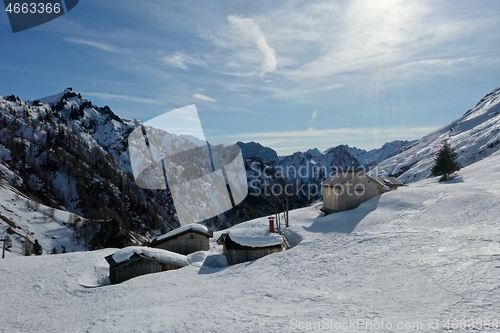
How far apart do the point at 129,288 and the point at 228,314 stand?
35.5 feet

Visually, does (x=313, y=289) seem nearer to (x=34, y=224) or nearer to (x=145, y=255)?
(x=145, y=255)

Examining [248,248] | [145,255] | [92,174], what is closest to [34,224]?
[145,255]

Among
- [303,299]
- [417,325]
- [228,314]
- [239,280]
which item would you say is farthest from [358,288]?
[239,280]

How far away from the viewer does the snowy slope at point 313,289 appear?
458 inches

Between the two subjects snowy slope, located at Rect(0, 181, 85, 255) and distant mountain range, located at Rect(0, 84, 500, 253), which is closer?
snowy slope, located at Rect(0, 181, 85, 255)

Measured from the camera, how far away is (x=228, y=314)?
44.4 feet

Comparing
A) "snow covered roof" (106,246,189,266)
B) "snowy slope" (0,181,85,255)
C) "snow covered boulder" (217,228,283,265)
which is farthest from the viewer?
A: "snowy slope" (0,181,85,255)

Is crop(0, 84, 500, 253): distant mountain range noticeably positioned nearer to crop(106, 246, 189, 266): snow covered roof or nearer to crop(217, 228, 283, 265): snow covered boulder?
crop(106, 246, 189, 266): snow covered roof

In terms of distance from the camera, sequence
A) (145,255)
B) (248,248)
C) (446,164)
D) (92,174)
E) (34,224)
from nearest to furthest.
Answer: (145,255) < (248,248) < (446,164) < (34,224) < (92,174)

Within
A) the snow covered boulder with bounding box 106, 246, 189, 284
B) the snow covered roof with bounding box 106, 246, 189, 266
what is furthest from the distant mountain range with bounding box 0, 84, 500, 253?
the snow covered boulder with bounding box 106, 246, 189, 284

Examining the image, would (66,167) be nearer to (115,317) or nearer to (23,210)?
(23,210)

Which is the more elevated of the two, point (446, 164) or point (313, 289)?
point (446, 164)

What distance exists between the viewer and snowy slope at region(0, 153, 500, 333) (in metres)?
11.6

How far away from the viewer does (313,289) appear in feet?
52.5
